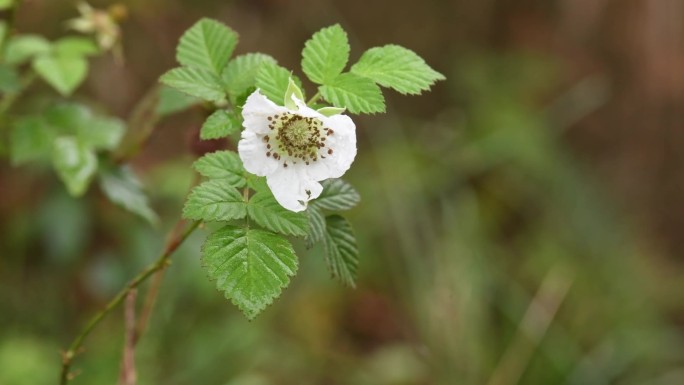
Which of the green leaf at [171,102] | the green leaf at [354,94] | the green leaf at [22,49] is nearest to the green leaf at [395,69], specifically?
the green leaf at [354,94]

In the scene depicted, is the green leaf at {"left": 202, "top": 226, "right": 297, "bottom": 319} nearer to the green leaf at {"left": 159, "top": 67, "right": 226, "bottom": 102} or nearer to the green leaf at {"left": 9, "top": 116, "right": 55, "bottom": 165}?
the green leaf at {"left": 159, "top": 67, "right": 226, "bottom": 102}

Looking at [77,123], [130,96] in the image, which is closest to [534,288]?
[130,96]

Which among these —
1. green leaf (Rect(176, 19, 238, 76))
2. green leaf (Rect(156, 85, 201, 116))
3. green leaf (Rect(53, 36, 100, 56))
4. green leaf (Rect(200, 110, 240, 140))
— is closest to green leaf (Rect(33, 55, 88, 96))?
green leaf (Rect(53, 36, 100, 56))

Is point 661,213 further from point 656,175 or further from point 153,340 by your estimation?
point 153,340

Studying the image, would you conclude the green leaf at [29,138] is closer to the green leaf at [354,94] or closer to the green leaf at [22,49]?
the green leaf at [22,49]

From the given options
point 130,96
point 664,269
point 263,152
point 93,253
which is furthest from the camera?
point 664,269

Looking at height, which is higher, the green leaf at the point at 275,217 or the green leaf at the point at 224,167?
the green leaf at the point at 224,167
